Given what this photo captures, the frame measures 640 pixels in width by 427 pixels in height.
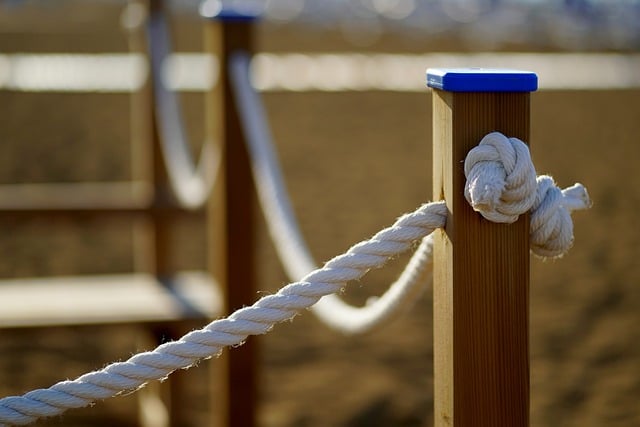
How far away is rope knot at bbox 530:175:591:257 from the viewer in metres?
1.15

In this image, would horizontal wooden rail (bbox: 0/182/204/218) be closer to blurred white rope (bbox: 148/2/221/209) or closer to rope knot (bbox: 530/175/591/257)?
blurred white rope (bbox: 148/2/221/209)

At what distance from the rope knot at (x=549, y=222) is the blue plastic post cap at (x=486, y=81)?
0.44 feet

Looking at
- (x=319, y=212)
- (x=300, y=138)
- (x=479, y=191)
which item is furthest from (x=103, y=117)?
(x=479, y=191)

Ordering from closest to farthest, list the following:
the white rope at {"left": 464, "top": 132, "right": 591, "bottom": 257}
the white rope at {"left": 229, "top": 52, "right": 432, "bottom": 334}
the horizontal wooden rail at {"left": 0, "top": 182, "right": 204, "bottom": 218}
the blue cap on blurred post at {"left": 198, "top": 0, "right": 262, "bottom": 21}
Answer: the white rope at {"left": 464, "top": 132, "right": 591, "bottom": 257} < the white rope at {"left": 229, "top": 52, "right": 432, "bottom": 334} < the blue cap on blurred post at {"left": 198, "top": 0, "right": 262, "bottom": 21} < the horizontal wooden rail at {"left": 0, "top": 182, "right": 204, "bottom": 218}

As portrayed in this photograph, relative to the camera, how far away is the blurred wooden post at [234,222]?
2.44 meters

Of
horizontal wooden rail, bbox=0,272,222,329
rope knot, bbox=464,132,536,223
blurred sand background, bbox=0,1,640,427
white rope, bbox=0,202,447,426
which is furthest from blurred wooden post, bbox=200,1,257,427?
rope knot, bbox=464,132,536,223

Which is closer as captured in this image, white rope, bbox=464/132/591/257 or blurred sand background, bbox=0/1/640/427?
white rope, bbox=464/132/591/257

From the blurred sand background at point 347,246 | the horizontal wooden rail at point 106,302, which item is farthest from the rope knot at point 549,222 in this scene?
the blurred sand background at point 347,246

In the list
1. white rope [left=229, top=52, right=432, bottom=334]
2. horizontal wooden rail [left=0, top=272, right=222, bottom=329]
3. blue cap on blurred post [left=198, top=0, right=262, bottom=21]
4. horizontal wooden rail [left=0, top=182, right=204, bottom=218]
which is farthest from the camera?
horizontal wooden rail [left=0, top=182, right=204, bottom=218]

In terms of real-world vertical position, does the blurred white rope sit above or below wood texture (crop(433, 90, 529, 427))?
above

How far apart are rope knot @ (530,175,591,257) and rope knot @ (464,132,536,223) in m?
0.05

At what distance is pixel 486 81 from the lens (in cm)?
109

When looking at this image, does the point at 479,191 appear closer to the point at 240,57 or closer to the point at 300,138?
the point at 240,57

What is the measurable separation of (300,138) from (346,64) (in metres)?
5.80
